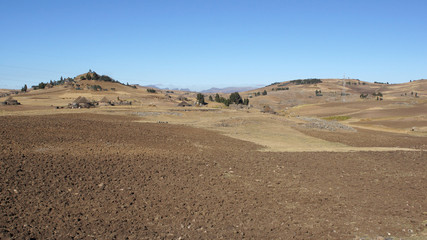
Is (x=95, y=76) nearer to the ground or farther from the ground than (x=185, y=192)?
farther from the ground

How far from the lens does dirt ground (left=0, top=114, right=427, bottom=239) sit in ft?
30.4

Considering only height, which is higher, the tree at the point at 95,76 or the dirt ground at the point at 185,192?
the tree at the point at 95,76

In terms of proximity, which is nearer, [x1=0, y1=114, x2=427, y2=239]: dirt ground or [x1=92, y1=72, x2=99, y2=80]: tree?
[x1=0, y1=114, x2=427, y2=239]: dirt ground

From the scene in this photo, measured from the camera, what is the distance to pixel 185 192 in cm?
1223

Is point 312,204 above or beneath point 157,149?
beneath

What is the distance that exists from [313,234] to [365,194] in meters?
5.21

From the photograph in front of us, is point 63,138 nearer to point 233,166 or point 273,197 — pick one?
point 233,166

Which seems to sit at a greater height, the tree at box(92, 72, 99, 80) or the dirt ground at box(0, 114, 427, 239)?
the tree at box(92, 72, 99, 80)

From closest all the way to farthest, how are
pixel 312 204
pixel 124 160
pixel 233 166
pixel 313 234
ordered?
1. pixel 313 234
2. pixel 312 204
3. pixel 124 160
4. pixel 233 166

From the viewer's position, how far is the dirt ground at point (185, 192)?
9.27m

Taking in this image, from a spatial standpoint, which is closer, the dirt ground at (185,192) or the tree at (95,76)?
the dirt ground at (185,192)

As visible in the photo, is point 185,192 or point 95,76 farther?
point 95,76

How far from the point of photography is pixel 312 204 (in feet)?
39.0

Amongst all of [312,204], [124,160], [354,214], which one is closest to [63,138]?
[124,160]
